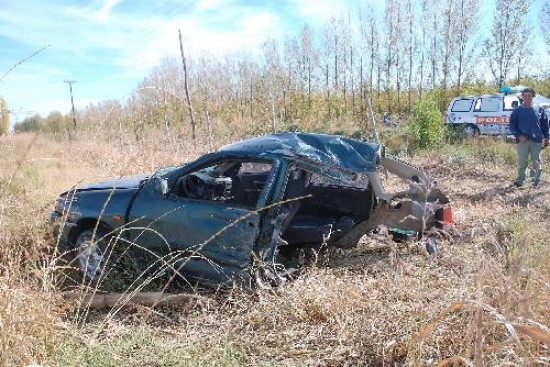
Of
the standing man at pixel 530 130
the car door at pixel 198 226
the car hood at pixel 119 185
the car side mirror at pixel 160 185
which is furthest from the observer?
the standing man at pixel 530 130


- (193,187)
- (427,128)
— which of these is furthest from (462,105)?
(193,187)

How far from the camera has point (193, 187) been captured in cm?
455

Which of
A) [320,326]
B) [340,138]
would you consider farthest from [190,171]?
[320,326]

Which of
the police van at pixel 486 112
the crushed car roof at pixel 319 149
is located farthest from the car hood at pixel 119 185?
the police van at pixel 486 112

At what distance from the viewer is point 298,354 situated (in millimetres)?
2938

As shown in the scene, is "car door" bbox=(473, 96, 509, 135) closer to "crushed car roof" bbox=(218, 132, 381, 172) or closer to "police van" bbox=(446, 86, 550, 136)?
"police van" bbox=(446, 86, 550, 136)

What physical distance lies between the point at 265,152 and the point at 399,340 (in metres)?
2.05

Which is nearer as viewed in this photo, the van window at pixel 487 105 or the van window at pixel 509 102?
the van window at pixel 509 102

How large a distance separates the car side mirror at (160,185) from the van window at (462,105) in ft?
50.7

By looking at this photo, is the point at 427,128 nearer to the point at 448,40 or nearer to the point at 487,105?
the point at 487,105

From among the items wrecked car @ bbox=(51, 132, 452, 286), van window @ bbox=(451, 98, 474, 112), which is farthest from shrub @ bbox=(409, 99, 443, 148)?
wrecked car @ bbox=(51, 132, 452, 286)

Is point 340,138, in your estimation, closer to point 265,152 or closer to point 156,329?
point 265,152

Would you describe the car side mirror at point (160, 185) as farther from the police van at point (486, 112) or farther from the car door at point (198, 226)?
the police van at point (486, 112)

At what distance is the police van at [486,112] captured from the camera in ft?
52.1
